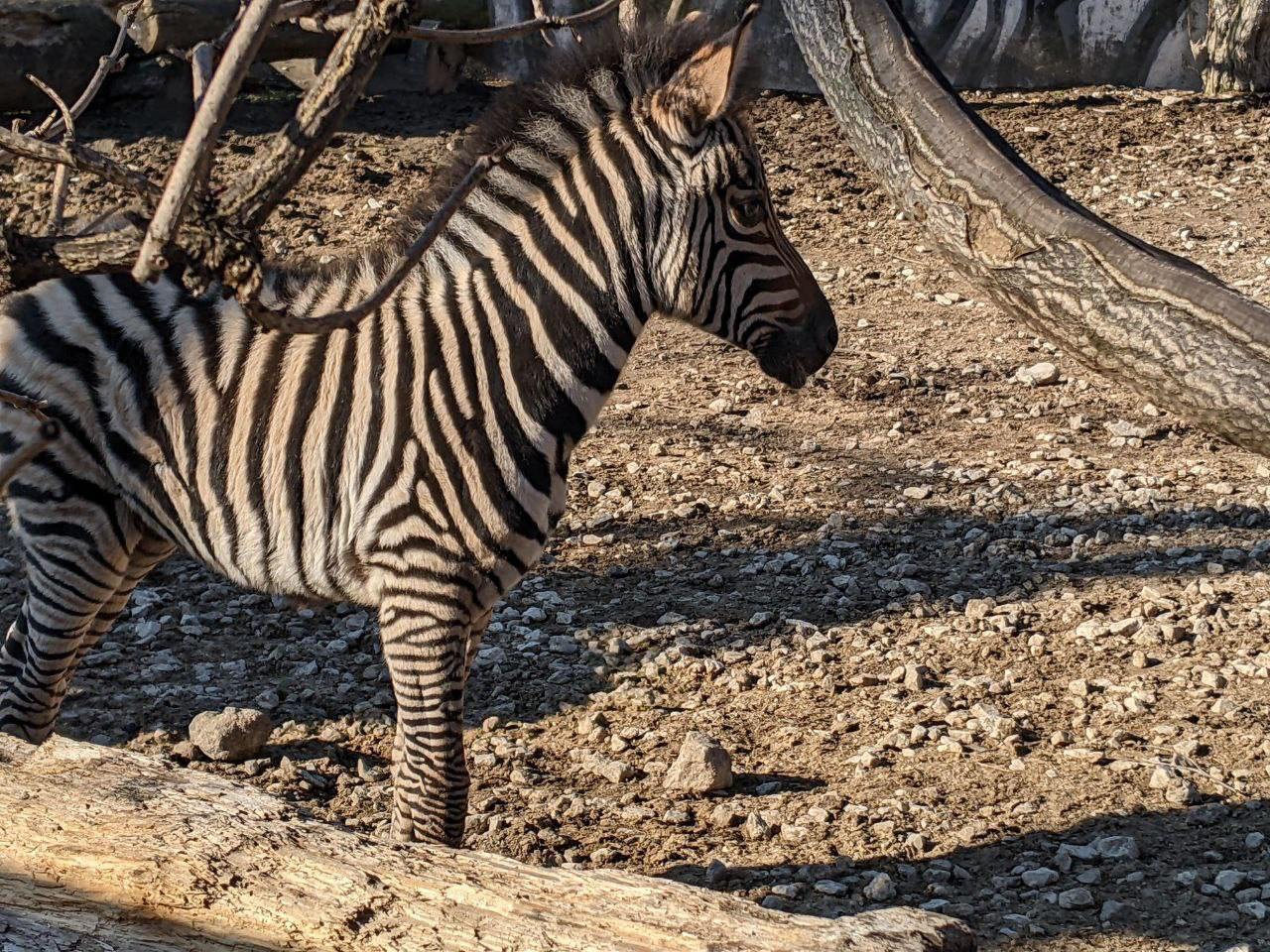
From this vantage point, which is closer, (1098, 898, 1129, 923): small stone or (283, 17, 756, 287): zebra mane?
(1098, 898, 1129, 923): small stone

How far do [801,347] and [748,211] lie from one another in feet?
1.69

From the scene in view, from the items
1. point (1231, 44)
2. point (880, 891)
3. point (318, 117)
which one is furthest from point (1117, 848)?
point (1231, 44)

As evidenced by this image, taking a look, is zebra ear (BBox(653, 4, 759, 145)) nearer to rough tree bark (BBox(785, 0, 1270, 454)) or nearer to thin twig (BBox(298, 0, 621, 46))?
rough tree bark (BBox(785, 0, 1270, 454))

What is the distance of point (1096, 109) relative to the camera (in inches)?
486

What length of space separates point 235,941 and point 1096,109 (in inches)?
445

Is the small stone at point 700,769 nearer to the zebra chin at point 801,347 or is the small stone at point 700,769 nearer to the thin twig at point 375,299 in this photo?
the zebra chin at point 801,347

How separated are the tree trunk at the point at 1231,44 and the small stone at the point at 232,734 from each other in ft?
34.2

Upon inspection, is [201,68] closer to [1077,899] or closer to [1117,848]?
[1077,899]

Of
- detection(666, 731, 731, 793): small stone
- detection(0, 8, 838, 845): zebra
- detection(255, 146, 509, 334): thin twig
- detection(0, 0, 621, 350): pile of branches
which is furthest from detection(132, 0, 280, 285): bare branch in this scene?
detection(666, 731, 731, 793): small stone

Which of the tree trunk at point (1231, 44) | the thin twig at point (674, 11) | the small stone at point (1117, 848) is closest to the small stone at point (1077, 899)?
the small stone at point (1117, 848)

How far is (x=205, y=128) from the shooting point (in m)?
2.18

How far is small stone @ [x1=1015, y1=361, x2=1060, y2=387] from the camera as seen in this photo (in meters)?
8.22

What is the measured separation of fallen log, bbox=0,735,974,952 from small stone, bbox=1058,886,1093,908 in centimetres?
125

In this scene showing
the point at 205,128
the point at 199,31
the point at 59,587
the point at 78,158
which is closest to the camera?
the point at 205,128
